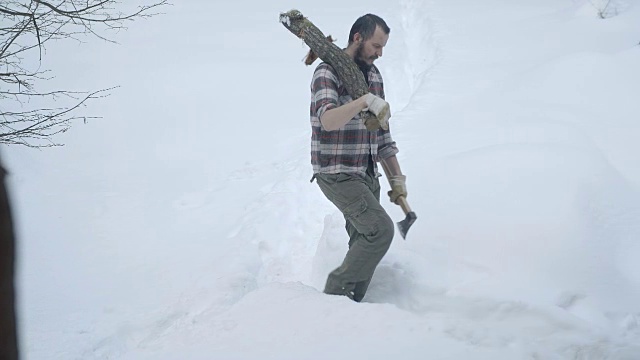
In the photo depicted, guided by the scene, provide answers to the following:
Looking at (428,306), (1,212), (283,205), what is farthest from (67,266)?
(1,212)

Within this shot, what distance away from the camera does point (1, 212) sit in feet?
3.64

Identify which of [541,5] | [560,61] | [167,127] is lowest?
[167,127]

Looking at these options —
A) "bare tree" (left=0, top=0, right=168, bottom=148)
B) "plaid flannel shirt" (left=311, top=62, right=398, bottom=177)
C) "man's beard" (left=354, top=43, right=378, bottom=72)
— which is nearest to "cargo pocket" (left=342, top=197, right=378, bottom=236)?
"plaid flannel shirt" (left=311, top=62, right=398, bottom=177)

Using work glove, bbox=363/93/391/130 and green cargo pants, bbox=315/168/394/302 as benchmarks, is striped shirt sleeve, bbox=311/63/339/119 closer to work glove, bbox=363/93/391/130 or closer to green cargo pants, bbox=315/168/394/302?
work glove, bbox=363/93/391/130

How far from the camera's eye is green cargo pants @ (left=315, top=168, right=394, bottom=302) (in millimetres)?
3236

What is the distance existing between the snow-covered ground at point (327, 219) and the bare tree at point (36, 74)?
0.52m

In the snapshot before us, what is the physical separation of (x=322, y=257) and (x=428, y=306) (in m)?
1.10

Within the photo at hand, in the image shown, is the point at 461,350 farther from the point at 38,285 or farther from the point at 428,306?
the point at 38,285

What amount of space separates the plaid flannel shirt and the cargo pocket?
18cm

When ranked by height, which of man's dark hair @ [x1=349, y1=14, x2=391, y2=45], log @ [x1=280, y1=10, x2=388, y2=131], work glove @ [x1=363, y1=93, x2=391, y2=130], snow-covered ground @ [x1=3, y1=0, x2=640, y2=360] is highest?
man's dark hair @ [x1=349, y1=14, x2=391, y2=45]

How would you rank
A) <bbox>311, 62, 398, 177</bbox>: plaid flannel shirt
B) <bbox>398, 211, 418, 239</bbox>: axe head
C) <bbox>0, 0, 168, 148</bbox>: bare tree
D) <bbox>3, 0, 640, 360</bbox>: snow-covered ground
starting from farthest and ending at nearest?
<bbox>0, 0, 168, 148</bbox>: bare tree < <bbox>398, 211, 418, 239</bbox>: axe head < <bbox>311, 62, 398, 177</bbox>: plaid flannel shirt < <bbox>3, 0, 640, 360</bbox>: snow-covered ground

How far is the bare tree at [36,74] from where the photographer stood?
3910mm

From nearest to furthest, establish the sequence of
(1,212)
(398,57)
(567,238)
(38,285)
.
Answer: (1,212) < (567,238) < (38,285) < (398,57)

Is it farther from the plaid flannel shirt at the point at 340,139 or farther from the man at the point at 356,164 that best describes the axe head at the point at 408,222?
the plaid flannel shirt at the point at 340,139
